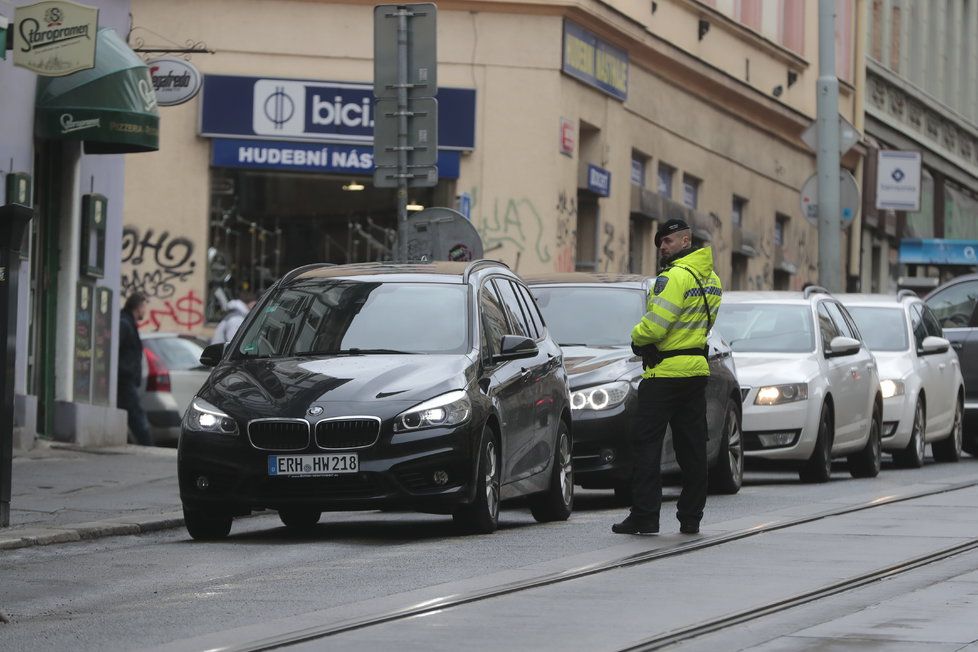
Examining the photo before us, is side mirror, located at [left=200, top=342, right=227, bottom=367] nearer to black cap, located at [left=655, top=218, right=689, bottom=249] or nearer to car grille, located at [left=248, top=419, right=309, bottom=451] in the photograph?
car grille, located at [left=248, top=419, right=309, bottom=451]

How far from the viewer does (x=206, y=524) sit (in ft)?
41.8

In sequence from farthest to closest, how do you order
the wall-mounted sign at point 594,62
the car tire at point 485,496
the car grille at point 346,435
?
the wall-mounted sign at point 594,62 → the car tire at point 485,496 → the car grille at point 346,435

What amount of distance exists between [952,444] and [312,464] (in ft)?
39.2

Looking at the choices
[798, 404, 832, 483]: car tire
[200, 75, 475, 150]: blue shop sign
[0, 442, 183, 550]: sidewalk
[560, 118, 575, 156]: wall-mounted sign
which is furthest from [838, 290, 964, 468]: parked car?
[200, 75, 475, 150]: blue shop sign

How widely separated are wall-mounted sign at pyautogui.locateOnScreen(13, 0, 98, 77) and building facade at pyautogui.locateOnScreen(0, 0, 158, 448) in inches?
51.6

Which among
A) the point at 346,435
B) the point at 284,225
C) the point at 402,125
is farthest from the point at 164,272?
the point at 346,435

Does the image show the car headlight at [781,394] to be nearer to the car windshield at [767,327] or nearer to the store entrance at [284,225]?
the car windshield at [767,327]

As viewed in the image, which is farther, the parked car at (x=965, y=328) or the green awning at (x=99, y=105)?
the parked car at (x=965, y=328)

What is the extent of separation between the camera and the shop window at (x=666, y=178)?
36.2 meters

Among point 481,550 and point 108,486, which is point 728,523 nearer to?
point 481,550

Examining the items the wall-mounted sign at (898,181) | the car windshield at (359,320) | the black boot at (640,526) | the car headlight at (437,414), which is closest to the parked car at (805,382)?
the car windshield at (359,320)

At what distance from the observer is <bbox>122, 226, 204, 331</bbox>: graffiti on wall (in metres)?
29.6

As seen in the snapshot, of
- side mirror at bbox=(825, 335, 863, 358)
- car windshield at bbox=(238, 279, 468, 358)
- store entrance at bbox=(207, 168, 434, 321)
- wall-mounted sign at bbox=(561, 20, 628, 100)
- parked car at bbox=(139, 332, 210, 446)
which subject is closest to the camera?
car windshield at bbox=(238, 279, 468, 358)

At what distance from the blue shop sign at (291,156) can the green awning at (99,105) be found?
8723 millimetres
